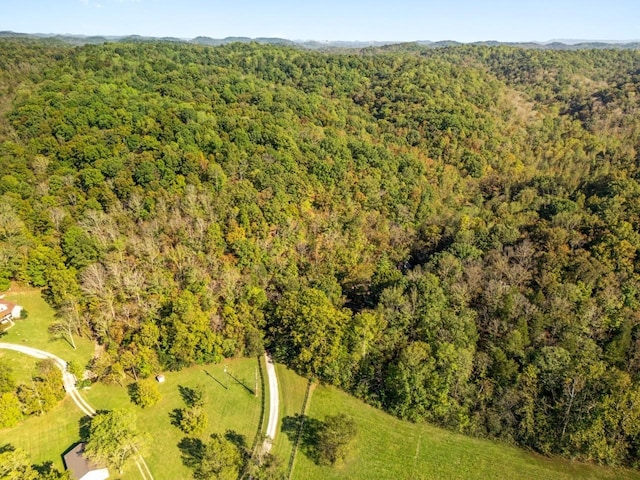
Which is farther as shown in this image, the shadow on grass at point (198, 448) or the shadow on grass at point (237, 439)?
the shadow on grass at point (237, 439)

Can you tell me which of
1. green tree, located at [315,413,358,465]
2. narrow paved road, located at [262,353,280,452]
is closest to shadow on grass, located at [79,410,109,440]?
narrow paved road, located at [262,353,280,452]

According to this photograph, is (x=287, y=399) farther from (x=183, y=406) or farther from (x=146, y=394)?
(x=146, y=394)

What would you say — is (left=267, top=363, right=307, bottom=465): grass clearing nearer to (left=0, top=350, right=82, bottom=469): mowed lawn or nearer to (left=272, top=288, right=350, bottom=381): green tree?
(left=272, top=288, right=350, bottom=381): green tree

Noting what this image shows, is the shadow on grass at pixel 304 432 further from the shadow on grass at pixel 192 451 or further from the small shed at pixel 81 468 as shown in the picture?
the small shed at pixel 81 468

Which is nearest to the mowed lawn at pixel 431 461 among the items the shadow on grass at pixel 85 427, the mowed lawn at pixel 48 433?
the shadow on grass at pixel 85 427

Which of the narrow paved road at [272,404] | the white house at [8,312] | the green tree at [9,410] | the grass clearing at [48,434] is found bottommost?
the narrow paved road at [272,404]

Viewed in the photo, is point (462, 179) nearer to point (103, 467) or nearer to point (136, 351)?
point (136, 351)

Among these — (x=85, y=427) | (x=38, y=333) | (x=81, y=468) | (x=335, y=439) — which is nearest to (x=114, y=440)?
(x=81, y=468)
